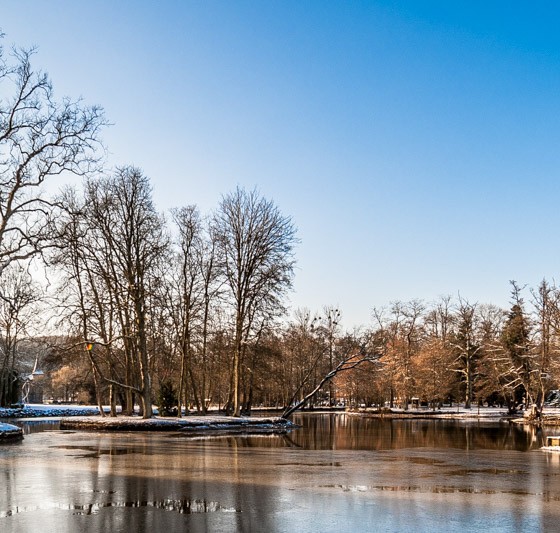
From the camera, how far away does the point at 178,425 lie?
36844 mm

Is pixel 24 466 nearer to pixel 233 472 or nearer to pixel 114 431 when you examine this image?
pixel 233 472

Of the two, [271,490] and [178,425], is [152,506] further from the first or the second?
[178,425]

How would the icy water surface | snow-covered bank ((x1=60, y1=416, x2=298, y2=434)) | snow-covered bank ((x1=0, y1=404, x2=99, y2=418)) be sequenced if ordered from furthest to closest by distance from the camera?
1. snow-covered bank ((x1=0, y1=404, x2=99, y2=418))
2. snow-covered bank ((x1=60, y1=416, x2=298, y2=434))
3. the icy water surface

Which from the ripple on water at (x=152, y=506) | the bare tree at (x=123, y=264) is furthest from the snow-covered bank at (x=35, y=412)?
the ripple on water at (x=152, y=506)

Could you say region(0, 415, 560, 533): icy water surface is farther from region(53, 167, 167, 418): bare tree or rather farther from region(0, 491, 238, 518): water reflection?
region(53, 167, 167, 418): bare tree

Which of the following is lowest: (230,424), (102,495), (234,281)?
(230,424)

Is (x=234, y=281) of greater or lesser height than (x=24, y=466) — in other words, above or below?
above

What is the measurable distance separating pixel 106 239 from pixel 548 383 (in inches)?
1670

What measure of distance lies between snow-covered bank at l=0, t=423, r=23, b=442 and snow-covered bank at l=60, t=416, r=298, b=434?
7.47 meters

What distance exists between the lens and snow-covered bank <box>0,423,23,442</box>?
2862 cm

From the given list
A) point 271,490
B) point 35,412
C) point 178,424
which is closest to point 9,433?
A: point 178,424

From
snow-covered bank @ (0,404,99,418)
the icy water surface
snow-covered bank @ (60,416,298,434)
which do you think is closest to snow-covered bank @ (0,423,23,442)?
the icy water surface

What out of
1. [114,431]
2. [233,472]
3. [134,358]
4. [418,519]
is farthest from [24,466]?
[134,358]

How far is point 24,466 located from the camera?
59.1 ft
